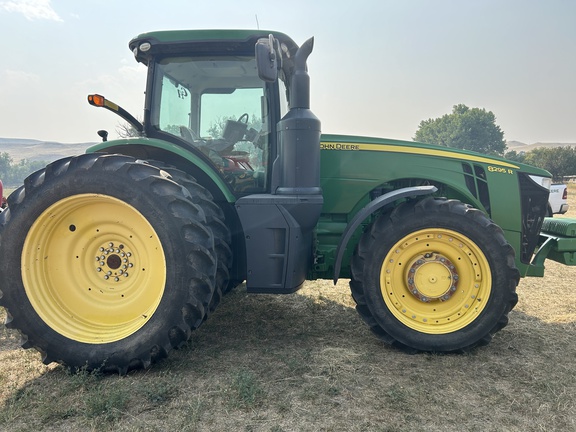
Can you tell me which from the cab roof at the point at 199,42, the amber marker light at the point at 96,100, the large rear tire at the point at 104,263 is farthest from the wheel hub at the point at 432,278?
the amber marker light at the point at 96,100

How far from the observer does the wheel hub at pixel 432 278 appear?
3223mm

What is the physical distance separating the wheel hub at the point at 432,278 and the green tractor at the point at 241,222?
0.01 metres

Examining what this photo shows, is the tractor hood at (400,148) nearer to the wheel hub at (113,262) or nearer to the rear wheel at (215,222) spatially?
the rear wheel at (215,222)

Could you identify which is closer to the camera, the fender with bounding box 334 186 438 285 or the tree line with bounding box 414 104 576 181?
the fender with bounding box 334 186 438 285

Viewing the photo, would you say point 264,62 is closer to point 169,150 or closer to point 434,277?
point 169,150

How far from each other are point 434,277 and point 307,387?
52.8 inches

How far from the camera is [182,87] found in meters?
3.69

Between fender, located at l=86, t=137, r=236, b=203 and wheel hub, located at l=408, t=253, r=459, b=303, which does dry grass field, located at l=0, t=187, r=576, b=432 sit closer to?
wheel hub, located at l=408, t=253, r=459, b=303

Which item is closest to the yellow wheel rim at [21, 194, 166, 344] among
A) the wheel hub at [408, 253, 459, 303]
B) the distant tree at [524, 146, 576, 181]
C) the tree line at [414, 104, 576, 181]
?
the wheel hub at [408, 253, 459, 303]

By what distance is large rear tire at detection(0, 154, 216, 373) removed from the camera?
2.79 metres

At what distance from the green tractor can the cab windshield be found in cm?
1

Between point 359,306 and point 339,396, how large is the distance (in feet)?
2.83

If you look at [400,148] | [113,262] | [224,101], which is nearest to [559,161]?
[400,148]

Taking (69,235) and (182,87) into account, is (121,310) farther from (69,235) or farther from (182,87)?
(182,87)
